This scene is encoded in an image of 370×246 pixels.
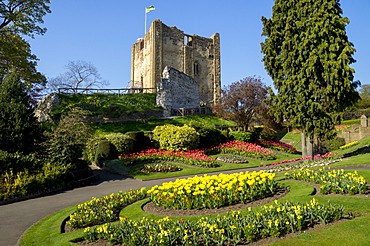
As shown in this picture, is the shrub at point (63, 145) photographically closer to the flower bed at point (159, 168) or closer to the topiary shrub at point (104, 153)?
the topiary shrub at point (104, 153)

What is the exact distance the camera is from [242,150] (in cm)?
2361

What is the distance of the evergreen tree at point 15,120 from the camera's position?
45.8 feet

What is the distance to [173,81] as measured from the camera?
39.3m

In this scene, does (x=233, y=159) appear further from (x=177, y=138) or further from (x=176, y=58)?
(x=176, y=58)

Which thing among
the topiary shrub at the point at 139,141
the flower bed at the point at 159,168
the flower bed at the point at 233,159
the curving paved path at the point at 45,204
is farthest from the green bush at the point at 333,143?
the flower bed at the point at 159,168

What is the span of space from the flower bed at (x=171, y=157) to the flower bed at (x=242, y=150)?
310 centimetres

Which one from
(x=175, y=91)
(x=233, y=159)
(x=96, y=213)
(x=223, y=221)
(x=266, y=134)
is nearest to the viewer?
(x=223, y=221)

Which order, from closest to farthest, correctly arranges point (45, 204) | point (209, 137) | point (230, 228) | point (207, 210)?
point (230, 228) → point (207, 210) → point (45, 204) → point (209, 137)

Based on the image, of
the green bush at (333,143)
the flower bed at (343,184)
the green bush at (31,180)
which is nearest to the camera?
the flower bed at (343,184)

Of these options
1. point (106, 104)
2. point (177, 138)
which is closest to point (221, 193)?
point (177, 138)

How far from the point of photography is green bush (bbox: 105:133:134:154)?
2075cm

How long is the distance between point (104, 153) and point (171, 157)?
508cm

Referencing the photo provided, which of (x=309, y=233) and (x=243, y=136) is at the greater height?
(x=243, y=136)

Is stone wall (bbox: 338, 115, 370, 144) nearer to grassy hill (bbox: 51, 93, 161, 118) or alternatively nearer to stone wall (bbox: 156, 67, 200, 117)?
stone wall (bbox: 156, 67, 200, 117)
